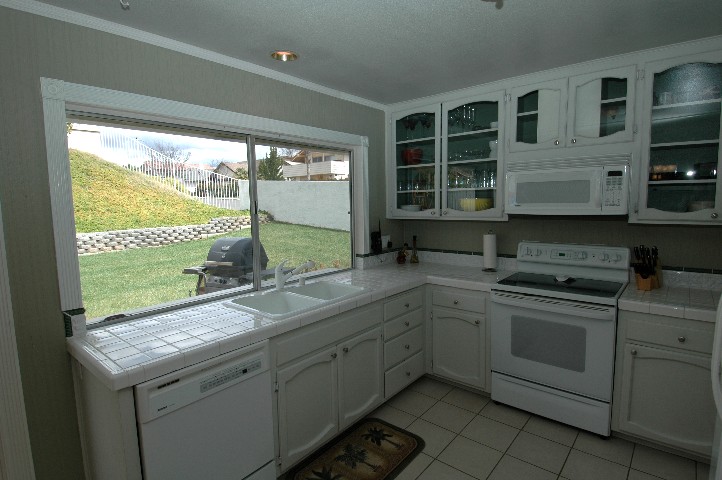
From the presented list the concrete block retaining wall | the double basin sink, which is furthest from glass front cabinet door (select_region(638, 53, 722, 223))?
the concrete block retaining wall

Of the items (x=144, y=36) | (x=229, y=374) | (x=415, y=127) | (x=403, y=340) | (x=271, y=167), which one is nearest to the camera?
(x=229, y=374)

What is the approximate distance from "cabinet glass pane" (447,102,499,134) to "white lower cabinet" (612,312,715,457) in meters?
1.62

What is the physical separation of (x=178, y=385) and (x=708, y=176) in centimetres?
291

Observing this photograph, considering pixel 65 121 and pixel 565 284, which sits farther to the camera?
pixel 565 284

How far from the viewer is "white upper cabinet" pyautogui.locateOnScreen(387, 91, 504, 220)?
→ 287 centimetres

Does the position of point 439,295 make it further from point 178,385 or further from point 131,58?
point 131,58

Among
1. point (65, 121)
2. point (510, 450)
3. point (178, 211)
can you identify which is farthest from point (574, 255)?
point (65, 121)

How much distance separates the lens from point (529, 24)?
5.99ft

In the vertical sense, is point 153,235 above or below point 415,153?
below

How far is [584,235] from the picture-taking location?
2742 millimetres

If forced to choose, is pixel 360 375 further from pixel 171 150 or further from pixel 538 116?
pixel 538 116

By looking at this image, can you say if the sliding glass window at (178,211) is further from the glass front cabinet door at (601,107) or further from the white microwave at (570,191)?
the glass front cabinet door at (601,107)

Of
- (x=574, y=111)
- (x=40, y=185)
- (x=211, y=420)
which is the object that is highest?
(x=574, y=111)

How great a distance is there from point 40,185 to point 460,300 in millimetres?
2500
